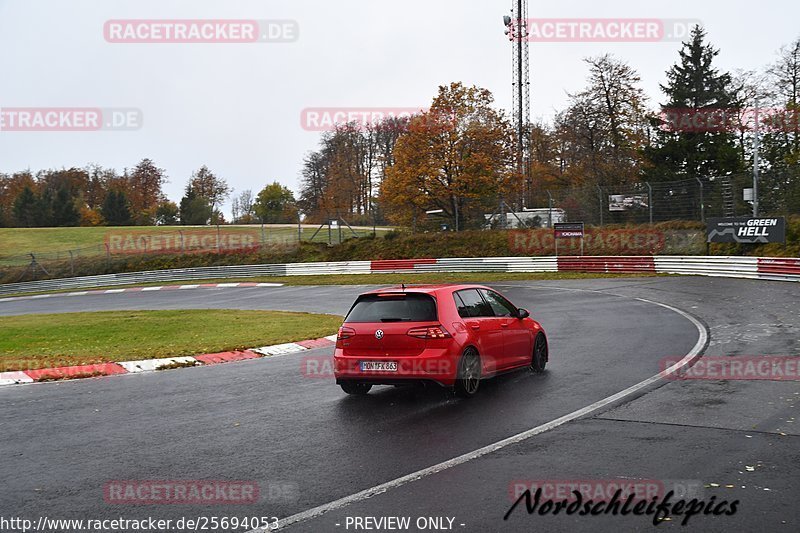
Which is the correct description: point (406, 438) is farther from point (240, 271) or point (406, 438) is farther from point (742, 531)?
point (240, 271)

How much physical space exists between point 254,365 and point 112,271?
46.5 m

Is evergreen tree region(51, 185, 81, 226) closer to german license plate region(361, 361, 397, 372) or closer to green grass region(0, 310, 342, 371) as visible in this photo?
green grass region(0, 310, 342, 371)

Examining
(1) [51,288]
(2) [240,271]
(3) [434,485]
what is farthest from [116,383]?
(1) [51,288]

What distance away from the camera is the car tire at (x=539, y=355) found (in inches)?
441

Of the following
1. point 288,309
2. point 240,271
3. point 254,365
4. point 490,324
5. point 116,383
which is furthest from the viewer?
point 240,271

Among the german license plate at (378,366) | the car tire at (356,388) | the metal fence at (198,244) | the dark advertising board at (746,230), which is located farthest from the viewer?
the metal fence at (198,244)

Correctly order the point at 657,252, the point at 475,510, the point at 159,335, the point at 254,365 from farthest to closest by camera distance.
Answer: the point at 657,252 < the point at 159,335 < the point at 254,365 < the point at 475,510

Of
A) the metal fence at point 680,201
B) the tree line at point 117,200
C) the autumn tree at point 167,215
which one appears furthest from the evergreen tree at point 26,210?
the metal fence at point 680,201

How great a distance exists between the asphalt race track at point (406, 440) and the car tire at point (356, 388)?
18 centimetres

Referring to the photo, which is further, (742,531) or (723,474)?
(723,474)

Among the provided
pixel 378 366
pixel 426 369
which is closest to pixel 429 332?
pixel 426 369

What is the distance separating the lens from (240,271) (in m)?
50.6

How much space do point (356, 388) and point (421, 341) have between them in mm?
1400

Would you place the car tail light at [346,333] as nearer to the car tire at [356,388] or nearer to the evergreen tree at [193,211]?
the car tire at [356,388]
